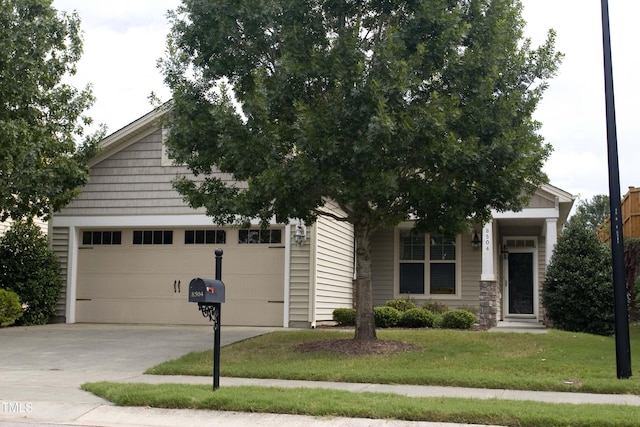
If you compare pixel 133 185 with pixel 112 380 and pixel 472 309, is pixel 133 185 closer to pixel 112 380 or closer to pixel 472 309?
pixel 112 380

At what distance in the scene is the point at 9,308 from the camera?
51.4 ft

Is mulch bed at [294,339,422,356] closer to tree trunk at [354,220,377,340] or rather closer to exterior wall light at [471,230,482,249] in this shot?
tree trunk at [354,220,377,340]

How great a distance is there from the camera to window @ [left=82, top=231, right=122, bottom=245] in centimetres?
1744

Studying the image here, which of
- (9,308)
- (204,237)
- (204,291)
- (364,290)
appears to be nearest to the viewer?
(204,291)

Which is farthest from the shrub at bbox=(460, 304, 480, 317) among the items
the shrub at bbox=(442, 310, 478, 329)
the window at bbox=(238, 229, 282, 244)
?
the window at bbox=(238, 229, 282, 244)

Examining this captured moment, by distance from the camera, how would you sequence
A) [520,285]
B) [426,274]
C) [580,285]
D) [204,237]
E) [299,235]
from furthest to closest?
[520,285], [426,274], [204,237], [299,235], [580,285]

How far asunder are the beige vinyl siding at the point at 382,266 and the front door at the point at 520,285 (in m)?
3.77

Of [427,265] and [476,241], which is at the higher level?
[476,241]

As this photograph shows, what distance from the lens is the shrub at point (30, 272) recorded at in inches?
645

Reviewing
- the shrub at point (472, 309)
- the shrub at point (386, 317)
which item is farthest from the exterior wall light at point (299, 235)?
the shrub at point (472, 309)

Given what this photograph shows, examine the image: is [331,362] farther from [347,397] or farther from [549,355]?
[549,355]

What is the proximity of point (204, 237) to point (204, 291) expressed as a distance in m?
9.27

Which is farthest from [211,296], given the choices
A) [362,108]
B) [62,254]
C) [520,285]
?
[520,285]

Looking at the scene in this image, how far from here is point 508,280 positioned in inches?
805
